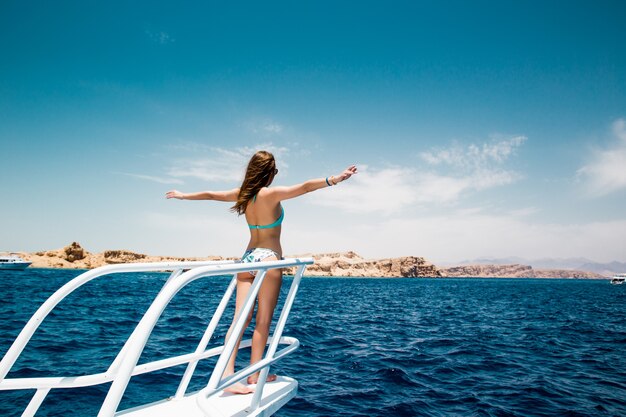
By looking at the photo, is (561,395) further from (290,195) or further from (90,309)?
(90,309)

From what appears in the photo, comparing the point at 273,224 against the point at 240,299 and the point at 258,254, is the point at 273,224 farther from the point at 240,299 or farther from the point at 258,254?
the point at 240,299

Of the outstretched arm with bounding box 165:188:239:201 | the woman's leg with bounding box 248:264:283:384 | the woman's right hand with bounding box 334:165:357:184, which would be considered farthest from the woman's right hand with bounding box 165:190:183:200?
the woman's right hand with bounding box 334:165:357:184

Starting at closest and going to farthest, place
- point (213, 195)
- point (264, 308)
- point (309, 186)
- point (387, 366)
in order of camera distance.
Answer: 1. point (309, 186)
2. point (264, 308)
3. point (213, 195)
4. point (387, 366)

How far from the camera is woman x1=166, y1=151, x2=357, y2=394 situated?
3250 mm

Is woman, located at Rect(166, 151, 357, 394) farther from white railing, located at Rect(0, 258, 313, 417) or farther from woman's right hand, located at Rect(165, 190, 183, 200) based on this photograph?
woman's right hand, located at Rect(165, 190, 183, 200)

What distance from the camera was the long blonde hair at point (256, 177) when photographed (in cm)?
338

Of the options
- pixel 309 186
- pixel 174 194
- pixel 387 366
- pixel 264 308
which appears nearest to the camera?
pixel 309 186

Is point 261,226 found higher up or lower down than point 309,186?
lower down

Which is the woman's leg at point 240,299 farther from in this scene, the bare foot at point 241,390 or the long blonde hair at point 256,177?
the long blonde hair at point 256,177

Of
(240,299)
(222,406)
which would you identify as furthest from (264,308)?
(222,406)

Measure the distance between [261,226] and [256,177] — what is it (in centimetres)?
48

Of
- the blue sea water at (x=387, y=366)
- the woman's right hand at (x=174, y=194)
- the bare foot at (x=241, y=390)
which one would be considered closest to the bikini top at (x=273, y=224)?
the woman's right hand at (x=174, y=194)

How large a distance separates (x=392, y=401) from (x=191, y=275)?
5.66 meters

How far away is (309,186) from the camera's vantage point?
3092mm
